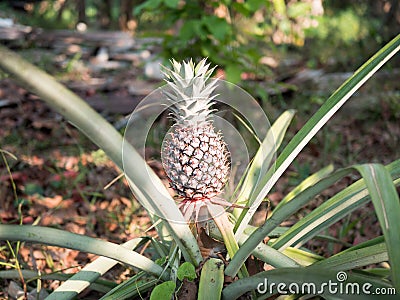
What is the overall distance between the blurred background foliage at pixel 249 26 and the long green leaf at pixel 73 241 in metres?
1.74

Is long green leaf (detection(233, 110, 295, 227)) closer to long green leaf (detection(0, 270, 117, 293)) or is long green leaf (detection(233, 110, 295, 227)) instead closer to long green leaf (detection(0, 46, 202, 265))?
long green leaf (detection(0, 46, 202, 265))

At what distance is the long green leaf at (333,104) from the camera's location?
4.05 ft

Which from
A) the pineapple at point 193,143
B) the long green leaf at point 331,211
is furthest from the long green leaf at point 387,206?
the pineapple at point 193,143

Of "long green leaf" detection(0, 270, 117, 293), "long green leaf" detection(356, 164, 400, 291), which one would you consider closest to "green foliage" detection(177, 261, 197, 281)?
"long green leaf" detection(0, 270, 117, 293)

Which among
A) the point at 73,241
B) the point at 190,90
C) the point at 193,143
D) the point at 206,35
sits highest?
the point at 206,35

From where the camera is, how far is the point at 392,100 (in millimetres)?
3350

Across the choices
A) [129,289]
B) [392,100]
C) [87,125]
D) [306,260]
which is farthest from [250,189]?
[392,100]

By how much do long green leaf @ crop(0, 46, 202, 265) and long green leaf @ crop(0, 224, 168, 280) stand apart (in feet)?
0.39

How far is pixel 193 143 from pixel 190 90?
0.47ft

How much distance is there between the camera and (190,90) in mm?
1304

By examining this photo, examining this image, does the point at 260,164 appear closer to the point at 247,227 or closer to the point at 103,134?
the point at 247,227

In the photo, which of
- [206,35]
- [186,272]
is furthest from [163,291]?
[206,35]

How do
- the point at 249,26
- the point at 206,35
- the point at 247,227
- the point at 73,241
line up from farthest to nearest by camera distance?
the point at 249,26 → the point at 206,35 → the point at 247,227 → the point at 73,241

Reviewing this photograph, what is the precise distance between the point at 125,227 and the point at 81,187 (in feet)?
1.74
